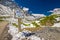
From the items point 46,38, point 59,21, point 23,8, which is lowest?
point 46,38

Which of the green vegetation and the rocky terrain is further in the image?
the green vegetation

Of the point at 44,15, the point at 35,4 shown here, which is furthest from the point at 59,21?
the point at 35,4

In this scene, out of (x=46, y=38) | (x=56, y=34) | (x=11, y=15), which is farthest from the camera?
(x=11, y=15)

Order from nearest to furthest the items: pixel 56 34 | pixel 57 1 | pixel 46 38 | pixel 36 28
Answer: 1. pixel 46 38
2. pixel 56 34
3. pixel 36 28
4. pixel 57 1

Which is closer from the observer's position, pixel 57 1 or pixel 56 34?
pixel 56 34

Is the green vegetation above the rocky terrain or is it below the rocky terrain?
above

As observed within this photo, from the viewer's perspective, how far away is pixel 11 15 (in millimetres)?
5215

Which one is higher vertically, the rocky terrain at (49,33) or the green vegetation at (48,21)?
the green vegetation at (48,21)

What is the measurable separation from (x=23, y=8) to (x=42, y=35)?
1.35 meters

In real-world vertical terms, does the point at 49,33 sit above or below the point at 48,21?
below

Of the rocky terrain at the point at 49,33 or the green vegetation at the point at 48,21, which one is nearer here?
the rocky terrain at the point at 49,33

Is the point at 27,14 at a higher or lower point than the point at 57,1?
lower

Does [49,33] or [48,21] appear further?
[48,21]

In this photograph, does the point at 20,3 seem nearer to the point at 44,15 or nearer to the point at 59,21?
→ the point at 44,15
